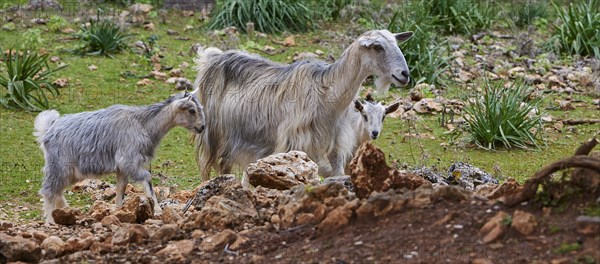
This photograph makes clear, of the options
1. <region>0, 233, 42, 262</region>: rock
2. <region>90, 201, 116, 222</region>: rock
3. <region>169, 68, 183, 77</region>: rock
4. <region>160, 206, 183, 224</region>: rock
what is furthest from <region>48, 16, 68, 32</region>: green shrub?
<region>0, 233, 42, 262</region>: rock

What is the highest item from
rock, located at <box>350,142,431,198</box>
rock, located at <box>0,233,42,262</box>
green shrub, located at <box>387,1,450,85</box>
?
rock, located at <box>350,142,431,198</box>

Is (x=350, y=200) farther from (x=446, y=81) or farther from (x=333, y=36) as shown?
(x=333, y=36)

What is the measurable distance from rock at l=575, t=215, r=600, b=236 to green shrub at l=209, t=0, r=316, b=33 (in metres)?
12.6

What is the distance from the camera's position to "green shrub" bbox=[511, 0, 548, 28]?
1850 cm

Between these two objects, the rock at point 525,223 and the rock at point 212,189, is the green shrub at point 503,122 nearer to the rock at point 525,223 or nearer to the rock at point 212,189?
the rock at point 212,189

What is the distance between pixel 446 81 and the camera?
14891 mm

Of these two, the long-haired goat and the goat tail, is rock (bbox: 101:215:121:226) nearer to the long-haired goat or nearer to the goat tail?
the goat tail

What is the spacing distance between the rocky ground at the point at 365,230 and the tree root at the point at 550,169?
0.04ft

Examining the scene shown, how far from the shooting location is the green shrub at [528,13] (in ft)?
60.7

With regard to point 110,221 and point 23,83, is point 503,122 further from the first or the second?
point 110,221

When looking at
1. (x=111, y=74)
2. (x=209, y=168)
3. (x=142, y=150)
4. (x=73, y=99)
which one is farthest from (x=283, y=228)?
(x=111, y=74)

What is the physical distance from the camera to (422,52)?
48.9 ft

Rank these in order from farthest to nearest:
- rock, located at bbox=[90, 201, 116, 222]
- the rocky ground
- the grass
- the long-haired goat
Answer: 1. the grass
2. the long-haired goat
3. rock, located at bbox=[90, 201, 116, 222]
4. the rocky ground

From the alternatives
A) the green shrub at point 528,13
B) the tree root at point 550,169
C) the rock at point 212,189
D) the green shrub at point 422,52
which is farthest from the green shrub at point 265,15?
the tree root at point 550,169
